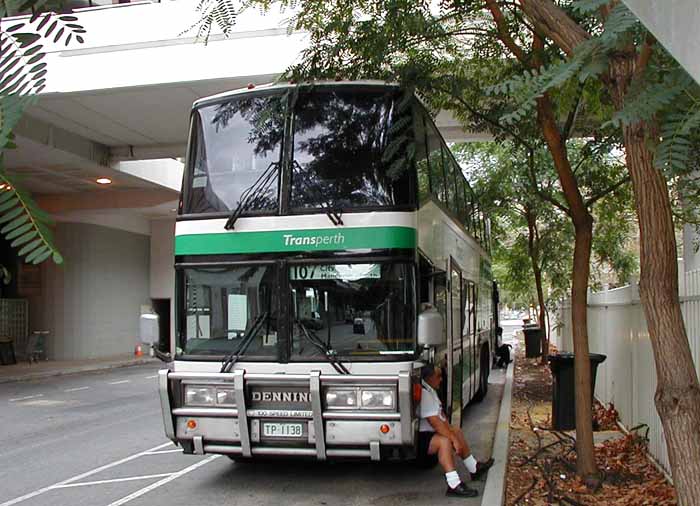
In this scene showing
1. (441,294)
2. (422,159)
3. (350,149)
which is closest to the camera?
(350,149)

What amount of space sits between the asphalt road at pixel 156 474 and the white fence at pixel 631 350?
2.03 m

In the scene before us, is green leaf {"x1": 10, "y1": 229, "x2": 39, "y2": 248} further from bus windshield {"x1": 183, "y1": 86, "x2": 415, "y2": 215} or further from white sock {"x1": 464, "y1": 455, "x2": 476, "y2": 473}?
white sock {"x1": 464, "y1": 455, "x2": 476, "y2": 473}

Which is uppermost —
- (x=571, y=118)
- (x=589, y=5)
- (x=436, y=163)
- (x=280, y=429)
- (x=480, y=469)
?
(x=571, y=118)

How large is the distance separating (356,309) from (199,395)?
1910mm

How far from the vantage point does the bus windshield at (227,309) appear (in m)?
7.66

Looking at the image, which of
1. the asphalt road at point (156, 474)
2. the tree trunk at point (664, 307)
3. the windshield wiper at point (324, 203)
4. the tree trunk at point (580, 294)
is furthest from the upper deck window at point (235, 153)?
the tree trunk at point (664, 307)

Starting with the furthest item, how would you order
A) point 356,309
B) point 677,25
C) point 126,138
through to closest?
point 126,138 < point 356,309 < point 677,25

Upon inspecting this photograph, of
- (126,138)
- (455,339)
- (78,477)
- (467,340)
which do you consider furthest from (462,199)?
(126,138)

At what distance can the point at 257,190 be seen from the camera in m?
7.80

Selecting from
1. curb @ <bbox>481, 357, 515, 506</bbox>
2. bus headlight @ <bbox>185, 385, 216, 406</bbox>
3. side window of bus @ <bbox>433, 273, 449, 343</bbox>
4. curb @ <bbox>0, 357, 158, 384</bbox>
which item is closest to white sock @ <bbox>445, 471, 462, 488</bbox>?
curb @ <bbox>481, 357, 515, 506</bbox>

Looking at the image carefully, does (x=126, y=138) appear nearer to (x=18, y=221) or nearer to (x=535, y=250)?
(x=535, y=250)

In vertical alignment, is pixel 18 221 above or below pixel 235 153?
below

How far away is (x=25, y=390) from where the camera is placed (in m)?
19.4

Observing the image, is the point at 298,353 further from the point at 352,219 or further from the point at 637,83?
the point at 637,83
